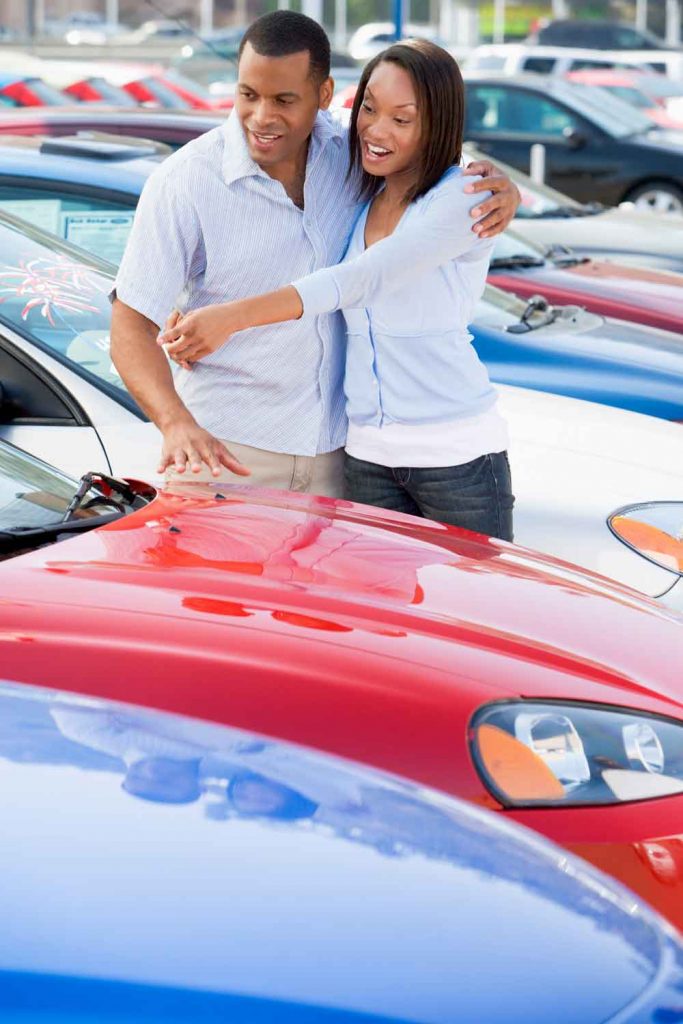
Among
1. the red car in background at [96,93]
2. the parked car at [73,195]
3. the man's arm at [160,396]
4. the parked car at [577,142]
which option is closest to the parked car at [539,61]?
the red car in background at [96,93]

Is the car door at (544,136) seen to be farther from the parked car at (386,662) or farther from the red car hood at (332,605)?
the parked car at (386,662)

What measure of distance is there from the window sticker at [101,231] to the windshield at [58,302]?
2.65 ft

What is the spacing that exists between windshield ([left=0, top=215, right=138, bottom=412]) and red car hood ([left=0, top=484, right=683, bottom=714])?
98cm

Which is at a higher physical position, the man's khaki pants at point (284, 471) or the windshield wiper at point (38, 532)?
the windshield wiper at point (38, 532)

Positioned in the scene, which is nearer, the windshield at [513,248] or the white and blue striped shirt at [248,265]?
the white and blue striped shirt at [248,265]

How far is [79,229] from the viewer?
16.7ft

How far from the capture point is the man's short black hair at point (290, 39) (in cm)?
315

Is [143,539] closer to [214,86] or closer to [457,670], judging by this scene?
[457,670]

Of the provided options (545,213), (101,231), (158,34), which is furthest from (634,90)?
(158,34)

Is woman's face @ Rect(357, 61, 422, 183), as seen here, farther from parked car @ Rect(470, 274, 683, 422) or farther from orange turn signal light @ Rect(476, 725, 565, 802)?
parked car @ Rect(470, 274, 683, 422)

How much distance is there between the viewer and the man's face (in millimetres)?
3150

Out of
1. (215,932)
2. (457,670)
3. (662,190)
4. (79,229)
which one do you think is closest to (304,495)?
(457,670)

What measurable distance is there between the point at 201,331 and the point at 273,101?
0.55 metres

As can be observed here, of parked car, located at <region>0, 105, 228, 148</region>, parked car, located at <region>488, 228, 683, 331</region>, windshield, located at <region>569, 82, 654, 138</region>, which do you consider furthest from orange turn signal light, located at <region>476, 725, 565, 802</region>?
windshield, located at <region>569, 82, 654, 138</region>
